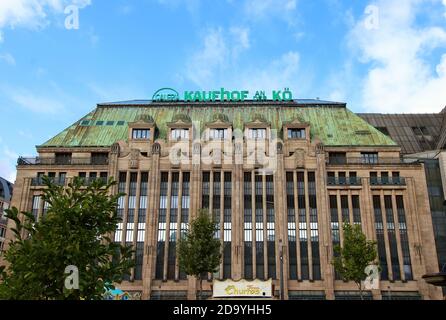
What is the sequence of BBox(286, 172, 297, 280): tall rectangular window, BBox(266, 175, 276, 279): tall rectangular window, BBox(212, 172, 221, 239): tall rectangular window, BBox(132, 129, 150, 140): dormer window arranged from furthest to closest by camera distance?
BBox(132, 129, 150, 140): dormer window < BBox(212, 172, 221, 239): tall rectangular window < BBox(266, 175, 276, 279): tall rectangular window < BBox(286, 172, 297, 280): tall rectangular window

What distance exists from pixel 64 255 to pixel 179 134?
53.6 meters

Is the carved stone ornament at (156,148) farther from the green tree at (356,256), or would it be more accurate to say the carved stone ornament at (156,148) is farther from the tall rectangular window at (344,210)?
the green tree at (356,256)

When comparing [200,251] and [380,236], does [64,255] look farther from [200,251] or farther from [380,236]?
[380,236]

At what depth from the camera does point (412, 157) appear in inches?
2975

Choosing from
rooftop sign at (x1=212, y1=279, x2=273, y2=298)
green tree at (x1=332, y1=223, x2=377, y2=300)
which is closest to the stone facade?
green tree at (x1=332, y1=223, x2=377, y2=300)

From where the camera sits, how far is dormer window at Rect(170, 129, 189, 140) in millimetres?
72375

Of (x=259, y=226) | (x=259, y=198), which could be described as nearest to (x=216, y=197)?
(x=259, y=198)

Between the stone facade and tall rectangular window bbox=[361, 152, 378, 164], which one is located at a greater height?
tall rectangular window bbox=[361, 152, 378, 164]

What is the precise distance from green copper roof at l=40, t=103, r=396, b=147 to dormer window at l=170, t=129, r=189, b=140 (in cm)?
291

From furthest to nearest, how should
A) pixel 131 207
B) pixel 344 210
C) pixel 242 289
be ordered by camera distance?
pixel 131 207 → pixel 344 210 → pixel 242 289

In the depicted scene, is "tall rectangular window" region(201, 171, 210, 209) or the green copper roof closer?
"tall rectangular window" region(201, 171, 210, 209)

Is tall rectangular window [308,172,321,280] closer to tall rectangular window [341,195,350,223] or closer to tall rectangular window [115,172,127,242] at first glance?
tall rectangular window [341,195,350,223]

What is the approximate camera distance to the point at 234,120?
259ft
